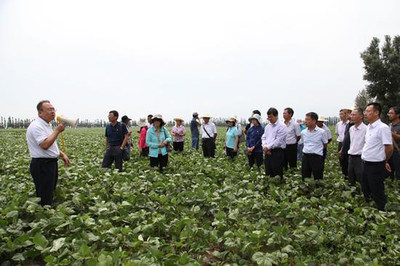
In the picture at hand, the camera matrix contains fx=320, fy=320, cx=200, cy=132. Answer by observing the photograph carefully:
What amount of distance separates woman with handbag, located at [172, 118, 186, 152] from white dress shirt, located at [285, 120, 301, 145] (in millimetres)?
4824

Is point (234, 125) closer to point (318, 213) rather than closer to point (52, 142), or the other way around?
point (318, 213)

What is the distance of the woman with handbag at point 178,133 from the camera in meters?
12.3

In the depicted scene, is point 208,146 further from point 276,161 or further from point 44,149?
point 44,149

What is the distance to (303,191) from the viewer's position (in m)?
6.55

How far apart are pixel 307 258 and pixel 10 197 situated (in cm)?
452

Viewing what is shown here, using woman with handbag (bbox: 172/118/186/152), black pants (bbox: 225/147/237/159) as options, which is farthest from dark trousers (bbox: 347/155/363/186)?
woman with handbag (bbox: 172/118/186/152)

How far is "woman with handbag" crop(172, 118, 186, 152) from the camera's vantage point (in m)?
12.3

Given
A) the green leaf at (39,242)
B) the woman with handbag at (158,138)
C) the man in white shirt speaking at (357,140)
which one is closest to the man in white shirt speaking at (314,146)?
the man in white shirt speaking at (357,140)

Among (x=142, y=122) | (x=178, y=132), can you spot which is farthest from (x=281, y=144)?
(x=178, y=132)

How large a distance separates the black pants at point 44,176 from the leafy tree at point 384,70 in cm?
2385

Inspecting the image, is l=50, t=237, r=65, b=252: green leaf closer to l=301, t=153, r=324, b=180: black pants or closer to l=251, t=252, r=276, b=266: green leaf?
l=251, t=252, r=276, b=266: green leaf

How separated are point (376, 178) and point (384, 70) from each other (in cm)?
2139

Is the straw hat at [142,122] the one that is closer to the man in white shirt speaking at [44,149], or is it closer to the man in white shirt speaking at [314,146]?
the man in white shirt speaking at [314,146]

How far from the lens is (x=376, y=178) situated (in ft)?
16.6
